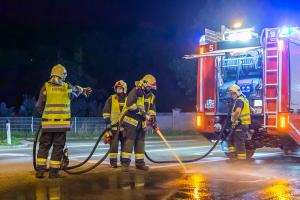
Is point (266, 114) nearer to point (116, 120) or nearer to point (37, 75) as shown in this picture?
point (116, 120)

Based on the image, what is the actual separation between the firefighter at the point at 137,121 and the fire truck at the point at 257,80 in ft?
9.23

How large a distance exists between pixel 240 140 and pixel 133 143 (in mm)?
2652

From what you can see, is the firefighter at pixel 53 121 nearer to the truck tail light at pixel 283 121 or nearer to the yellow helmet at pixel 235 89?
the yellow helmet at pixel 235 89

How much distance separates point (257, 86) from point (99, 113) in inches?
795

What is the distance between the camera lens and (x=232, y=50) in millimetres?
12086

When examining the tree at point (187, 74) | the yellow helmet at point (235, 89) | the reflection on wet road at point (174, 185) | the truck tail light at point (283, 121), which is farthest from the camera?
the tree at point (187, 74)

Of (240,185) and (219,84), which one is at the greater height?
(219,84)

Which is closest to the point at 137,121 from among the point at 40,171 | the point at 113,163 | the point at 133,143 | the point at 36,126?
the point at 133,143

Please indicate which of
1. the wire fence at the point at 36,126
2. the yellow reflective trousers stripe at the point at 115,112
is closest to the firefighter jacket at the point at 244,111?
the yellow reflective trousers stripe at the point at 115,112

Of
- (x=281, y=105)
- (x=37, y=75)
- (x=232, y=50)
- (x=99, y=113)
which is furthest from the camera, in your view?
(x=37, y=75)

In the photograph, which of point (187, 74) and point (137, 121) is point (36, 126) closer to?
point (187, 74)

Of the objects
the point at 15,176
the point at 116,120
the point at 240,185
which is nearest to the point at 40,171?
the point at 15,176

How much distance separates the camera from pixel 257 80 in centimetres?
1180

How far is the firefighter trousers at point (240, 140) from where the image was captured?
1116 cm
